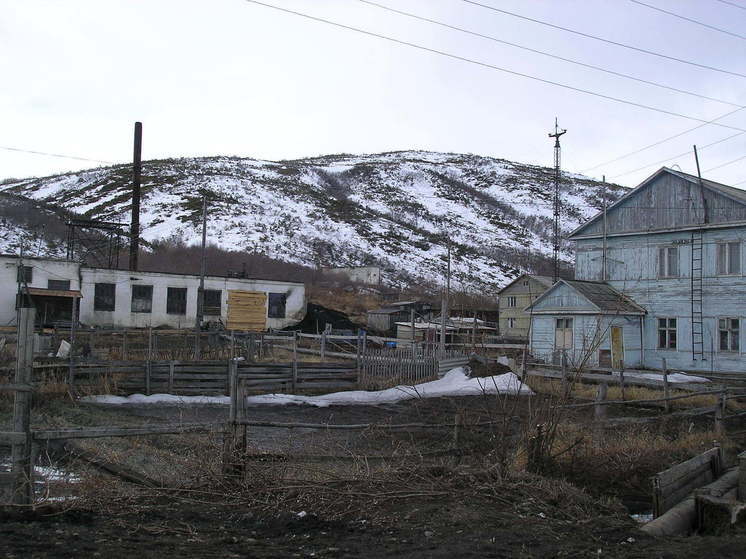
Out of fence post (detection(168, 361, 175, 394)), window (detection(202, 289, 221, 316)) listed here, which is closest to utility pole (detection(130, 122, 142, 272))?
window (detection(202, 289, 221, 316))

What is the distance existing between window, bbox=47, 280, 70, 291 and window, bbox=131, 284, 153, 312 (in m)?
3.55

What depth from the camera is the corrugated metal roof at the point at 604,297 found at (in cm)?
2877

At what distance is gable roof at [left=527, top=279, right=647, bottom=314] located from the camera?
2862cm

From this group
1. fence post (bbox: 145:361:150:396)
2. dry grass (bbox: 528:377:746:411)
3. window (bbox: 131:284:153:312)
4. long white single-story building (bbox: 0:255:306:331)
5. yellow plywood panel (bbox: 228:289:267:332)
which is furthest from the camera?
yellow plywood panel (bbox: 228:289:267:332)

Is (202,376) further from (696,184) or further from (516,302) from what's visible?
(516,302)

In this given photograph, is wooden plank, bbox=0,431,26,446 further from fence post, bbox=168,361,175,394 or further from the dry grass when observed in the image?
fence post, bbox=168,361,175,394

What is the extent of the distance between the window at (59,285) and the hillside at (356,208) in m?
31.7

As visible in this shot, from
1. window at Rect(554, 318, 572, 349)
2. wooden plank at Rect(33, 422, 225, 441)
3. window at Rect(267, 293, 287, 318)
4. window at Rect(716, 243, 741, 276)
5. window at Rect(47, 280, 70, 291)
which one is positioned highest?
window at Rect(716, 243, 741, 276)

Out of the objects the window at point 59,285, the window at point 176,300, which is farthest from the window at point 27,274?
the window at point 176,300

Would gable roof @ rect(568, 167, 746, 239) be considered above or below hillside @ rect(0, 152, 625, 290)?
below

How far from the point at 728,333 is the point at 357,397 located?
Result: 51.4 feet

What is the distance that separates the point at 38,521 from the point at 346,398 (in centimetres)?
1542

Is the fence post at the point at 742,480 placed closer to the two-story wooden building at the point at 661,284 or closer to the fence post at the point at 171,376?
the fence post at the point at 171,376

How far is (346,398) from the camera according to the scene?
20766mm
